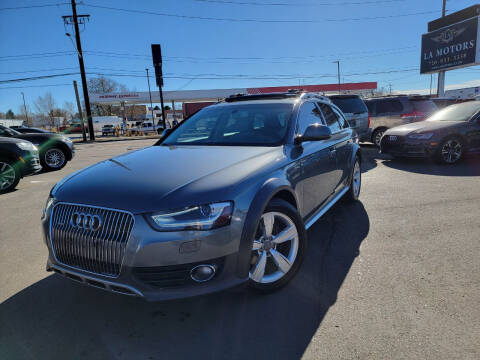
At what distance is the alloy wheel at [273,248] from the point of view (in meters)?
2.49

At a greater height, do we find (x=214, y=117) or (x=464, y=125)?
(x=214, y=117)

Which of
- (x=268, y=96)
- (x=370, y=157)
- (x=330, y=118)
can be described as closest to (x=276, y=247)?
(x=268, y=96)

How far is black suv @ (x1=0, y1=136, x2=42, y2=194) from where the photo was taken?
22.1 feet

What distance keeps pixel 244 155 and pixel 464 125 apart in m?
7.63

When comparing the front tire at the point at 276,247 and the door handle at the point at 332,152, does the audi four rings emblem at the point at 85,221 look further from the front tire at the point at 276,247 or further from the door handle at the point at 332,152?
the door handle at the point at 332,152

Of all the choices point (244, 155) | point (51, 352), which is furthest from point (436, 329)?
point (51, 352)

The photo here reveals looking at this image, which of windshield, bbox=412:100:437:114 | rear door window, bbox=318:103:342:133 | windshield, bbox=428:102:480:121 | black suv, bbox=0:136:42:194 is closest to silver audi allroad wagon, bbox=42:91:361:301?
rear door window, bbox=318:103:342:133

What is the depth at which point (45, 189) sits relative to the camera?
22.6 feet

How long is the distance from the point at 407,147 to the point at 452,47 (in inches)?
1138

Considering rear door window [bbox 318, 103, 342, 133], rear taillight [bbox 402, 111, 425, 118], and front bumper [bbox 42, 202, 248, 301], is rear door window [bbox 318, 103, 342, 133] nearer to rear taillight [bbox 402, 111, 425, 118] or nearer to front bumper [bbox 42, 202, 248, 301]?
front bumper [bbox 42, 202, 248, 301]

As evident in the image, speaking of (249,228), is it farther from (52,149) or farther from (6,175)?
(52,149)

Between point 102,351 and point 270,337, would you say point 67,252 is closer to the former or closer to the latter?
point 102,351

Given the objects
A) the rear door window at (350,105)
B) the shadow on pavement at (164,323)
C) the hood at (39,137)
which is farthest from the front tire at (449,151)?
the hood at (39,137)

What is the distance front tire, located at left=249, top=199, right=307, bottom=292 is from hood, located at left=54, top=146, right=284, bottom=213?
0.43 meters
